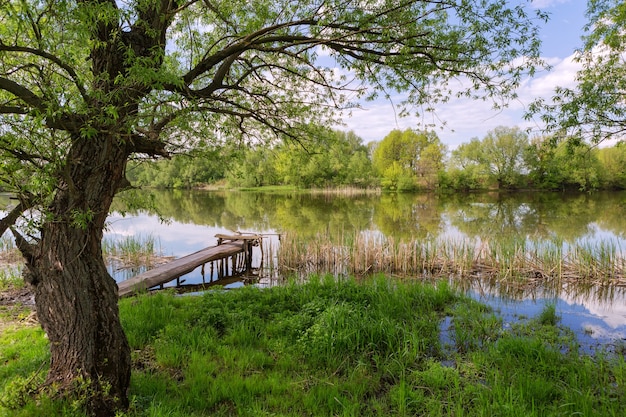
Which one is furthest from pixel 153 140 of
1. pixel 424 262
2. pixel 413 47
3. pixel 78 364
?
pixel 424 262

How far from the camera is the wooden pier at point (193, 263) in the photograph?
8.51m

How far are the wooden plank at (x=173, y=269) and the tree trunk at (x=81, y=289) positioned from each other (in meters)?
4.87

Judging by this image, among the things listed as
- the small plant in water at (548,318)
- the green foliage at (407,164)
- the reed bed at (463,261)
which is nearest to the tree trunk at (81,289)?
the small plant in water at (548,318)

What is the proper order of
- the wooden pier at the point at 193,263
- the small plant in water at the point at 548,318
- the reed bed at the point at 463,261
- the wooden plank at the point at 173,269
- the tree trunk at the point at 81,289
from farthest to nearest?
the reed bed at the point at 463,261, the wooden pier at the point at 193,263, the wooden plank at the point at 173,269, the small plant in water at the point at 548,318, the tree trunk at the point at 81,289

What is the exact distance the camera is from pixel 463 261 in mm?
10914

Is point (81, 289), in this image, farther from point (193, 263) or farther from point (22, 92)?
point (193, 263)

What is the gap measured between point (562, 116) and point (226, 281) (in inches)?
382

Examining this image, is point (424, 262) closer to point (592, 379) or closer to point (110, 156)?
point (592, 379)

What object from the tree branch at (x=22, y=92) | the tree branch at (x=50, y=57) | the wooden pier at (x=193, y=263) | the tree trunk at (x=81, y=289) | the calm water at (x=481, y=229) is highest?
the tree branch at (x=50, y=57)

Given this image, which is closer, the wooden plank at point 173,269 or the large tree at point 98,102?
the large tree at point 98,102

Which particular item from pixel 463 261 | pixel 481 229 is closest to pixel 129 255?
pixel 463 261

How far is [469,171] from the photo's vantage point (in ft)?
173

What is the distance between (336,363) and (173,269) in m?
6.87

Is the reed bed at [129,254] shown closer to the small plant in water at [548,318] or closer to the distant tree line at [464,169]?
the small plant in water at [548,318]
